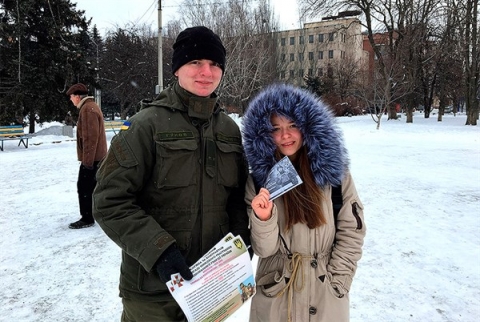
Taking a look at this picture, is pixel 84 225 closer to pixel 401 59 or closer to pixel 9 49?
pixel 9 49

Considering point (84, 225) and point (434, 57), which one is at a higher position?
point (434, 57)

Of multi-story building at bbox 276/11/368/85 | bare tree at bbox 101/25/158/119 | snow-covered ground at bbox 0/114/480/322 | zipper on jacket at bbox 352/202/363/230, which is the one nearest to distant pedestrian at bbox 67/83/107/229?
snow-covered ground at bbox 0/114/480/322

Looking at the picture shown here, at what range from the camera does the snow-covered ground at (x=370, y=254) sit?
2.92m

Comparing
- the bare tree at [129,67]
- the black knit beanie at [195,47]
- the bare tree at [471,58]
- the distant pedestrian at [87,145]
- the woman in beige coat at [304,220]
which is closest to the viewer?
the black knit beanie at [195,47]

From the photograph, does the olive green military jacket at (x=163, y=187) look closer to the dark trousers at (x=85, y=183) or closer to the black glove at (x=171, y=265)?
the black glove at (x=171, y=265)

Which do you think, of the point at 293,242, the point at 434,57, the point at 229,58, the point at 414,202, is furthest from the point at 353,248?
the point at 434,57

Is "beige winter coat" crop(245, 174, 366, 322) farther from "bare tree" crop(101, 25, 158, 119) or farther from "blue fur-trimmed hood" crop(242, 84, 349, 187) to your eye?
"bare tree" crop(101, 25, 158, 119)

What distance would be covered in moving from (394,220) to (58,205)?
5738 mm

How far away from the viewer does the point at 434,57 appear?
89.9 feet

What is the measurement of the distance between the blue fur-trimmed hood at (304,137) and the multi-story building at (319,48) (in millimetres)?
16561

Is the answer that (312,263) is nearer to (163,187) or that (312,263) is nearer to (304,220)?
(304,220)

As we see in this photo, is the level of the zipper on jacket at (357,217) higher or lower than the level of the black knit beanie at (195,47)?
lower

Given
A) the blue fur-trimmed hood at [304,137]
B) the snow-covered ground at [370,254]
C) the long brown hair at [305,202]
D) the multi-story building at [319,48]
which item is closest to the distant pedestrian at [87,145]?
the snow-covered ground at [370,254]

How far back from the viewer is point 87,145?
185 inches
